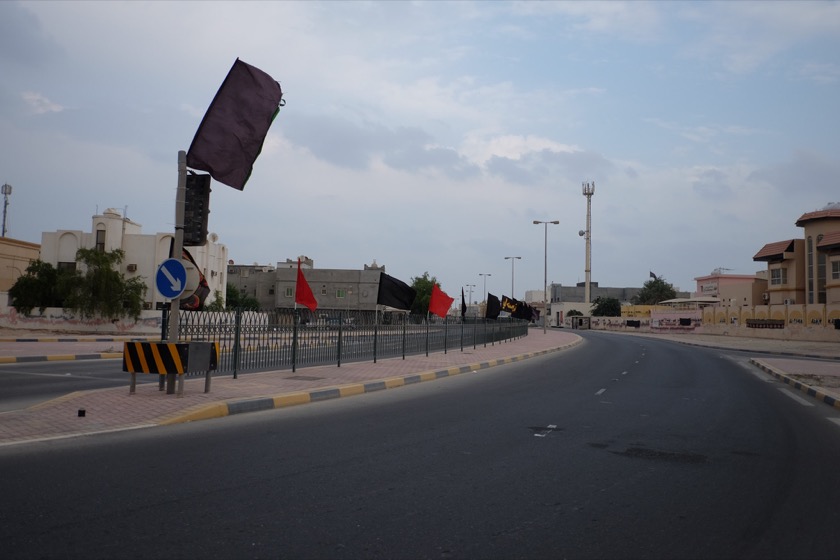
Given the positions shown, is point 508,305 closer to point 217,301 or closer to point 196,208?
point 217,301

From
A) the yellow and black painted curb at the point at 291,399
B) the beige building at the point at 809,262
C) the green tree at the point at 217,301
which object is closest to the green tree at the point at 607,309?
the beige building at the point at 809,262

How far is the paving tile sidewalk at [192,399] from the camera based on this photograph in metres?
8.53

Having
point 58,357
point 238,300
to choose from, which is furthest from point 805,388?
point 238,300

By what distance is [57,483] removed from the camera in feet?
19.2

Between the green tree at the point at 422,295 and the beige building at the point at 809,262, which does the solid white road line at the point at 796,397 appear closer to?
the beige building at the point at 809,262

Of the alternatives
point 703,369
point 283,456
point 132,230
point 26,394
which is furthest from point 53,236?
point 283,456

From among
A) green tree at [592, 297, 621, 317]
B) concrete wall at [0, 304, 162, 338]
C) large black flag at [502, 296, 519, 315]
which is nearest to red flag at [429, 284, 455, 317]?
concrete wall at [0, 304, 162, 338]

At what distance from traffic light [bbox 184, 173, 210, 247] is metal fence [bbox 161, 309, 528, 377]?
4.98ft

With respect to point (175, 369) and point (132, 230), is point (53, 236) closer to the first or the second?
point (132, 230)

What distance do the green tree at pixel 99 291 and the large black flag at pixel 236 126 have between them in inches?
1340

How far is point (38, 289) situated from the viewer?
42.3 m

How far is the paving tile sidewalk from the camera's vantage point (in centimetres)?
853

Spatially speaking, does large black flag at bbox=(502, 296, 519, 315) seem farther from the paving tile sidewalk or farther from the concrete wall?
the paving tile sidewalk

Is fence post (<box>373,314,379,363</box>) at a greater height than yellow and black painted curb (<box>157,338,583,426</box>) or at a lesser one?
greater
